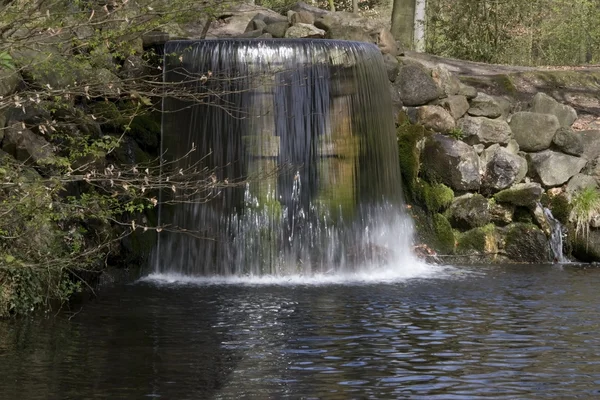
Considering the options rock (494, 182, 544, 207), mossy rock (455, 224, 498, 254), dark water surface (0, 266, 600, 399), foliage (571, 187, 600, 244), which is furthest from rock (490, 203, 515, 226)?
dark water surface (0, 266, 600, 399)

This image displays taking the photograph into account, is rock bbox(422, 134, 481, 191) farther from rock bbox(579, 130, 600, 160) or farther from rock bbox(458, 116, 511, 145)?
rock bbox(579, 130, 600, 160)

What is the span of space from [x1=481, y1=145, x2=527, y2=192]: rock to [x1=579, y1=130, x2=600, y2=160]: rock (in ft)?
5.85

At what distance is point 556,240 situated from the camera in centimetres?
1784

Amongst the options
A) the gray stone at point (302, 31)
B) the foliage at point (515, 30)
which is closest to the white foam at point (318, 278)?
the gray stone at point (302, 31)

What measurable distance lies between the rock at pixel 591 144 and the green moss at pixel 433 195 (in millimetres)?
3251

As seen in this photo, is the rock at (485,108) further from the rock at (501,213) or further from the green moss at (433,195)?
the rock at (501,213)

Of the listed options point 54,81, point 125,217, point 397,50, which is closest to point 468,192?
point 397,50

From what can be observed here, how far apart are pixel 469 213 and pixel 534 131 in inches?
100

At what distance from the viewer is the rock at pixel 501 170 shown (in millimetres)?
18312

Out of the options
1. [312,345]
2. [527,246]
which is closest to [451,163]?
[527,246]

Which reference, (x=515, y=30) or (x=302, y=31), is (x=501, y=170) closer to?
(x=302, y=31)

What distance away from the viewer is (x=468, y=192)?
1834 centimetres

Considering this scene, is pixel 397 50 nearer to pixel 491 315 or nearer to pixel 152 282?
pixel 152 282

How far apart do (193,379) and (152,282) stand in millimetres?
6065
